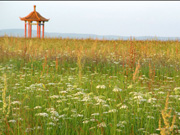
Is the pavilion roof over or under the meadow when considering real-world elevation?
over

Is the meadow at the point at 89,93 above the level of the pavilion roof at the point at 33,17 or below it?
below

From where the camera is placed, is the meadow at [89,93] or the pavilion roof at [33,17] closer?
the meadow at [89,93]

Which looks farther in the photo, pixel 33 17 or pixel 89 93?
pixel 33 17

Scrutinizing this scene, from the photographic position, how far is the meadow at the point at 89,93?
3.24 metres

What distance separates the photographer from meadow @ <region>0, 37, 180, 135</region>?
3.24 meters

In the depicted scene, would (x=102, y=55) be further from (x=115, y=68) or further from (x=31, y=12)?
(x=31, y=12)

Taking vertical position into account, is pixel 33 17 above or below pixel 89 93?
above

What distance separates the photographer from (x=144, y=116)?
3.74 metres

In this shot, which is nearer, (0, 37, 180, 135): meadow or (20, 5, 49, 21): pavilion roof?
(0, 37, 180, 135): meadow

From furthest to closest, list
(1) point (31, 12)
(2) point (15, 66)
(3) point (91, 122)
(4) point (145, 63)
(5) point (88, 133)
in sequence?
(1) point (31, 12) → (4) point (145, 63) → (2) point (15, 66) → (3) point (91, 122) → (5) point (88, 133)

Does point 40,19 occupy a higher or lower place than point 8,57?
higher

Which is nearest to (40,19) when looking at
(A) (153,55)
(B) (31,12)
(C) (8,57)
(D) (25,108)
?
(B) (31,12)

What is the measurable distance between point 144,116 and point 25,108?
2053mm

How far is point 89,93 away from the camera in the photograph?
3.84 metres
